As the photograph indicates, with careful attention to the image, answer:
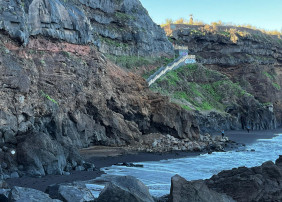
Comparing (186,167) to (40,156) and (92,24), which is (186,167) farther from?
(92,24)

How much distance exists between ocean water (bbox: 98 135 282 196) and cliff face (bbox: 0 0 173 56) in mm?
14654

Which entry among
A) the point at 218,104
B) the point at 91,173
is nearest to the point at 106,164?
the point at 91,173

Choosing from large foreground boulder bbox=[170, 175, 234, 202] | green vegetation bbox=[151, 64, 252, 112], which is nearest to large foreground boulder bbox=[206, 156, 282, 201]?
large foreground boulder bbox=[170, 175, 234, 202]

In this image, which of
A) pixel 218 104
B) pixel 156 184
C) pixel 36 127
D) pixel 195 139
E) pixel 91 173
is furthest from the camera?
pixel 218 104

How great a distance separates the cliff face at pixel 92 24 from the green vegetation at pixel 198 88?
20.3ft

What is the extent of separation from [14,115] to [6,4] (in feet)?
32.3

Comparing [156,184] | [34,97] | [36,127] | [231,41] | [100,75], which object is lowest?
[156,184]

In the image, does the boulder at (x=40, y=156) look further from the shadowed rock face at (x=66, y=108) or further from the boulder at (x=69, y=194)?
the boulder at (x=69, y=194)

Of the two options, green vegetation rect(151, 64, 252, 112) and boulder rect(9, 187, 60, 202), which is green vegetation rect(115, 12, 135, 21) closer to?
green vegetation rect(151, 64, 252, 112)

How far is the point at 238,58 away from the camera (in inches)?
3743

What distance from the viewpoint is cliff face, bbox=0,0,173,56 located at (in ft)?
105

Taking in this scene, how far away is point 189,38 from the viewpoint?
95375mm

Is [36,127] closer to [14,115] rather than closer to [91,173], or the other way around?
[14,115]

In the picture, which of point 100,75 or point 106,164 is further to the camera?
point 100,75
